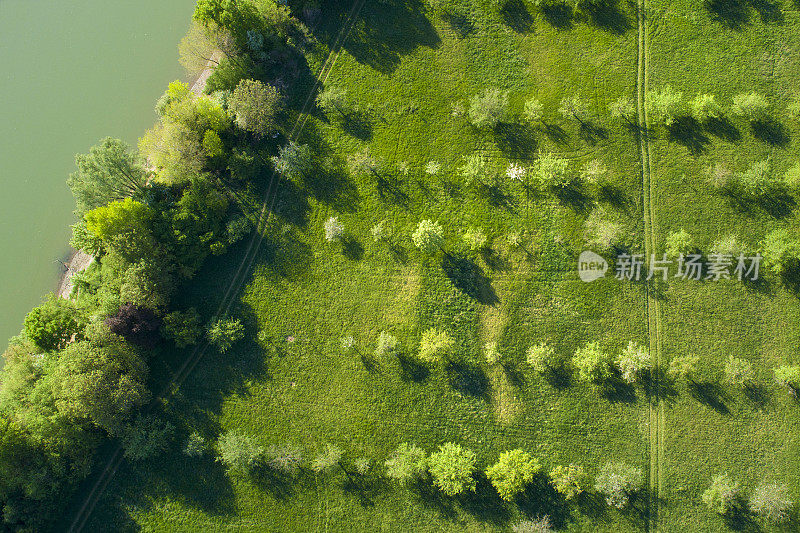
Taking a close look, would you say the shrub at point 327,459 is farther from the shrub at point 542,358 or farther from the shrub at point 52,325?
the shrub at point 52,325

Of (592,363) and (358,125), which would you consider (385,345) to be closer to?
(592,363)

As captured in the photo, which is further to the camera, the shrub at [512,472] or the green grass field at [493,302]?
the green grass field at [493,302]

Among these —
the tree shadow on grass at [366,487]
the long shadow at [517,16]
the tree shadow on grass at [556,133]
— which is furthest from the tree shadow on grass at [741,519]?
the long shadow at [517,16]

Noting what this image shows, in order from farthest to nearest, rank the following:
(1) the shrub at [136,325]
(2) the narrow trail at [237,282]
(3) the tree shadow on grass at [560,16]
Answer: (3) the tree shadow on grass at [560,16]
(2) the narrow trail at [237,282]
(1) the shrub at [136,325]

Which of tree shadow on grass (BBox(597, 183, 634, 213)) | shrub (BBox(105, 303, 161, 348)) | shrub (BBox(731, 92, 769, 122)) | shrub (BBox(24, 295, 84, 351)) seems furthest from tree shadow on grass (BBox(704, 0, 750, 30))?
shrub (BBox(24, 295, 84, 351))

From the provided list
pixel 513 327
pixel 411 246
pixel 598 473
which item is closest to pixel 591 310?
pixel 513 327
